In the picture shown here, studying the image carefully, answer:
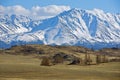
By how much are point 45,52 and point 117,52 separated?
39.5 m

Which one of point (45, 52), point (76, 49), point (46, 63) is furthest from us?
point (76, 49)

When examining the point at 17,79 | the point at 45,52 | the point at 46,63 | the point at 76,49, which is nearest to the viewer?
the point at 17,79

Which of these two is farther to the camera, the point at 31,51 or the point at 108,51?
the point at 108,51

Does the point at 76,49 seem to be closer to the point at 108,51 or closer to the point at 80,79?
the point at 108,51

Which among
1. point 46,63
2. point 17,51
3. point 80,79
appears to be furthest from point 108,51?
point 80,79

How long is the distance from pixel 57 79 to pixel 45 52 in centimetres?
11924

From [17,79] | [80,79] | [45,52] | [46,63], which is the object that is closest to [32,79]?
[17,79]

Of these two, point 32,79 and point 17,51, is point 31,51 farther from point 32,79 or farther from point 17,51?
point 32,79

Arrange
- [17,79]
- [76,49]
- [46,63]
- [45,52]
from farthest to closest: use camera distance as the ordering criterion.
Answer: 1. [76,49]
2. [45,52]
3. [46,63]
4. [17,79]

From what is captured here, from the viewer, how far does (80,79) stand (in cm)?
5081

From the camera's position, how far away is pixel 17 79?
4900 cm

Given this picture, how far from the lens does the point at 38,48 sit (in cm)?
17862

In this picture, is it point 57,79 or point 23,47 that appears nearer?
point 57,79

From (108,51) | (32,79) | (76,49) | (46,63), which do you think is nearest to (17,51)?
(76,49)
